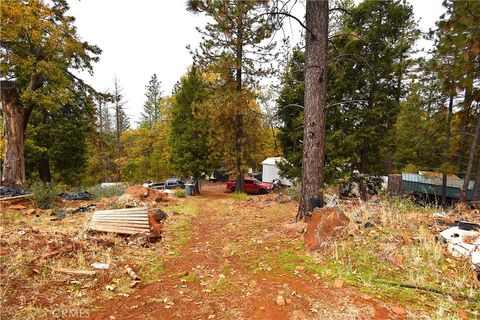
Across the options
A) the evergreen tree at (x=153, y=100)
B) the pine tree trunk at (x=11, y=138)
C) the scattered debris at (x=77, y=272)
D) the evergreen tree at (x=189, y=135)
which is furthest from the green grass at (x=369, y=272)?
the evergreen tree at (x=153, y=100)

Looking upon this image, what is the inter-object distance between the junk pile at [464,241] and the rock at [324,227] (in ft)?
4.60

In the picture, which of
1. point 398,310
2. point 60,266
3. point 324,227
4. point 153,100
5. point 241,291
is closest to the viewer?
point 398,310

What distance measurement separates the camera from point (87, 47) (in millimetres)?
12719

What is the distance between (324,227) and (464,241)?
1884mm

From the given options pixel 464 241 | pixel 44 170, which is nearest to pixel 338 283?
pixel 464 241

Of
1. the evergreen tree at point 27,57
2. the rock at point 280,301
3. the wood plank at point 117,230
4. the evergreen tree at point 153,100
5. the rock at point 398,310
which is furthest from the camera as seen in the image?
the evergreen tree at point 153,100

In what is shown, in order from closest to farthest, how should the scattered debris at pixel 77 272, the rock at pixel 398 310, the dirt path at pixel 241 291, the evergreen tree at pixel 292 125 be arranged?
the rock at pixel 398 310, the dirt path at pixel 241 291, the scattered debris at pixel 77 272, the evergreen tree at pixel 292 125

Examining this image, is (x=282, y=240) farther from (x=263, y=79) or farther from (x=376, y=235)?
(x=263, y=79)

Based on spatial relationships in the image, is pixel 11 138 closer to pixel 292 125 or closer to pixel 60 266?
pixel 60 266

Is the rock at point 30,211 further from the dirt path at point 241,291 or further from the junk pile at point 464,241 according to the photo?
the junk pile at point 464,241

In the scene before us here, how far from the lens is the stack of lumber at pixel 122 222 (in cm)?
489

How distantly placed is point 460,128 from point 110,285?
1650 cm

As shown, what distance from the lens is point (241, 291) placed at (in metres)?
3.00

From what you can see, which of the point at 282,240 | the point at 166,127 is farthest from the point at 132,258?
the point at 166,127
